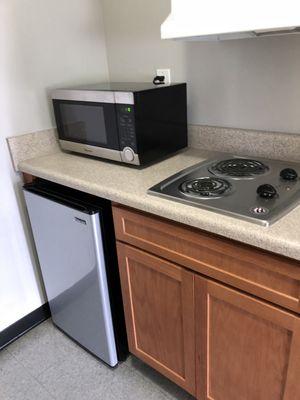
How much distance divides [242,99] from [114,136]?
56cm

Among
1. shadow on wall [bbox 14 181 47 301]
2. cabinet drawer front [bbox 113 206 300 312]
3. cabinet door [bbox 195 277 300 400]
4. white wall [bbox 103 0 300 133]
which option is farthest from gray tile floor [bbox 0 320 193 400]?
white wall [bbox 103 0 300 133]

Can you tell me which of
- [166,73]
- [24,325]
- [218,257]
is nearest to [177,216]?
[218,257]

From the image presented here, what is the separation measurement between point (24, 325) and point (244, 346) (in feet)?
4.09

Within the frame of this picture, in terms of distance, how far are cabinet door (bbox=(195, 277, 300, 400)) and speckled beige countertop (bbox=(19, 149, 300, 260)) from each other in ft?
0.69

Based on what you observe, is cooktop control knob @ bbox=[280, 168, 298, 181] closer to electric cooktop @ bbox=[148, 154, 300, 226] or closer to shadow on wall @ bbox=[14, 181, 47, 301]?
electric cooktop @ bbox=[148, 154, 300, 226]

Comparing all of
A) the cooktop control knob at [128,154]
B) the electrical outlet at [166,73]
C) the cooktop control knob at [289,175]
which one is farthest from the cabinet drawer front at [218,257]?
the electrical outlet at [166,73]

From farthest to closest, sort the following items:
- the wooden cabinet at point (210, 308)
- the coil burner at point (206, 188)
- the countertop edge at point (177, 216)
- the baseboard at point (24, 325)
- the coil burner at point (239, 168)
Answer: the baseboard at point (24, 325), the coil burner at point (239, 168), the coil burner at point (206, 188), the wooden cabinet at point (210, 308), the countertop edge at point (177, 216)

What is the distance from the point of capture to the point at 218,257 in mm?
1038

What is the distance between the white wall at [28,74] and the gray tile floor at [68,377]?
19 centimetres

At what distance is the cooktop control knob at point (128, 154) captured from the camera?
4.59 ft

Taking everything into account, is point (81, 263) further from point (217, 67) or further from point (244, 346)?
point (217, 67)

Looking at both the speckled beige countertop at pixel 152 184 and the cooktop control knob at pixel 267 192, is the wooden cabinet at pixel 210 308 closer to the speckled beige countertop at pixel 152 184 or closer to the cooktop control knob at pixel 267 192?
the speckled beige countertop at pixel 152 184

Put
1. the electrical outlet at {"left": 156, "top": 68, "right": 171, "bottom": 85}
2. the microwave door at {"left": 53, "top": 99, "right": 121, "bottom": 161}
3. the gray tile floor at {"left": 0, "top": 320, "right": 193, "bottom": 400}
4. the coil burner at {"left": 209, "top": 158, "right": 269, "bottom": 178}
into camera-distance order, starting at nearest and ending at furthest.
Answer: the coil burner at {"left": 209, "top": 158, "right": 269, "bottom": 178} → the microwave door at {"left": 53, "top": 99, "right": 121, "bottom": 161} → the gray tile floor at {"left": 0, "top": 320, "right": 193, "bottom": 400} → the electrical outlet at {"left": 156, "top": 68, "right": 171, "bottom": 85}

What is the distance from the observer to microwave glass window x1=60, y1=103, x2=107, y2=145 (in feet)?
4.83
